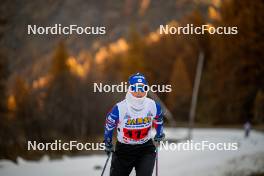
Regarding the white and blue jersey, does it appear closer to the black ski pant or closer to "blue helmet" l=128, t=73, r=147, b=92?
the black ski pant

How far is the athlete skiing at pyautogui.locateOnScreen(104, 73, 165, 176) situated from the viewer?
7.19 meters

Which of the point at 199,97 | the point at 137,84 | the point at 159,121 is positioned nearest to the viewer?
the point at 137,84

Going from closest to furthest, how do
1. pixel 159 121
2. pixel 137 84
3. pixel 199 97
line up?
1. pixel 137 84
2. pixel 159 121
3. pixel 199 97

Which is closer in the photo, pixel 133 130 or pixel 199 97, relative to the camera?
pixel 133 130

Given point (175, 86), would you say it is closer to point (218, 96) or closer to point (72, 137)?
point (218, 96)

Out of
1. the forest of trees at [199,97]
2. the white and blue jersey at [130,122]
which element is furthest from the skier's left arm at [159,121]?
the forest of trees at [199,97]

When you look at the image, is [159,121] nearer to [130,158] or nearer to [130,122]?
[130,122]

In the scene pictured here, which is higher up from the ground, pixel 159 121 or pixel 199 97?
pixel 199 97

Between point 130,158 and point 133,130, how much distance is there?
0.45 meters

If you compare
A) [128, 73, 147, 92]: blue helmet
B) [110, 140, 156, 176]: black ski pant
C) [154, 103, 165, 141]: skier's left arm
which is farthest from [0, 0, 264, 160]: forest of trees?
[128, 73, 147, 92]: blue helmet

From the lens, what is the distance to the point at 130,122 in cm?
726

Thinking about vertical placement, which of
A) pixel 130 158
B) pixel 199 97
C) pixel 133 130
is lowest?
pixel 130 158

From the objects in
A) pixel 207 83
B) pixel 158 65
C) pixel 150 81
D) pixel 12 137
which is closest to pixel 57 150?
pixel 12 137

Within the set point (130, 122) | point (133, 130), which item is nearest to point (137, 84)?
point (130, 122)
